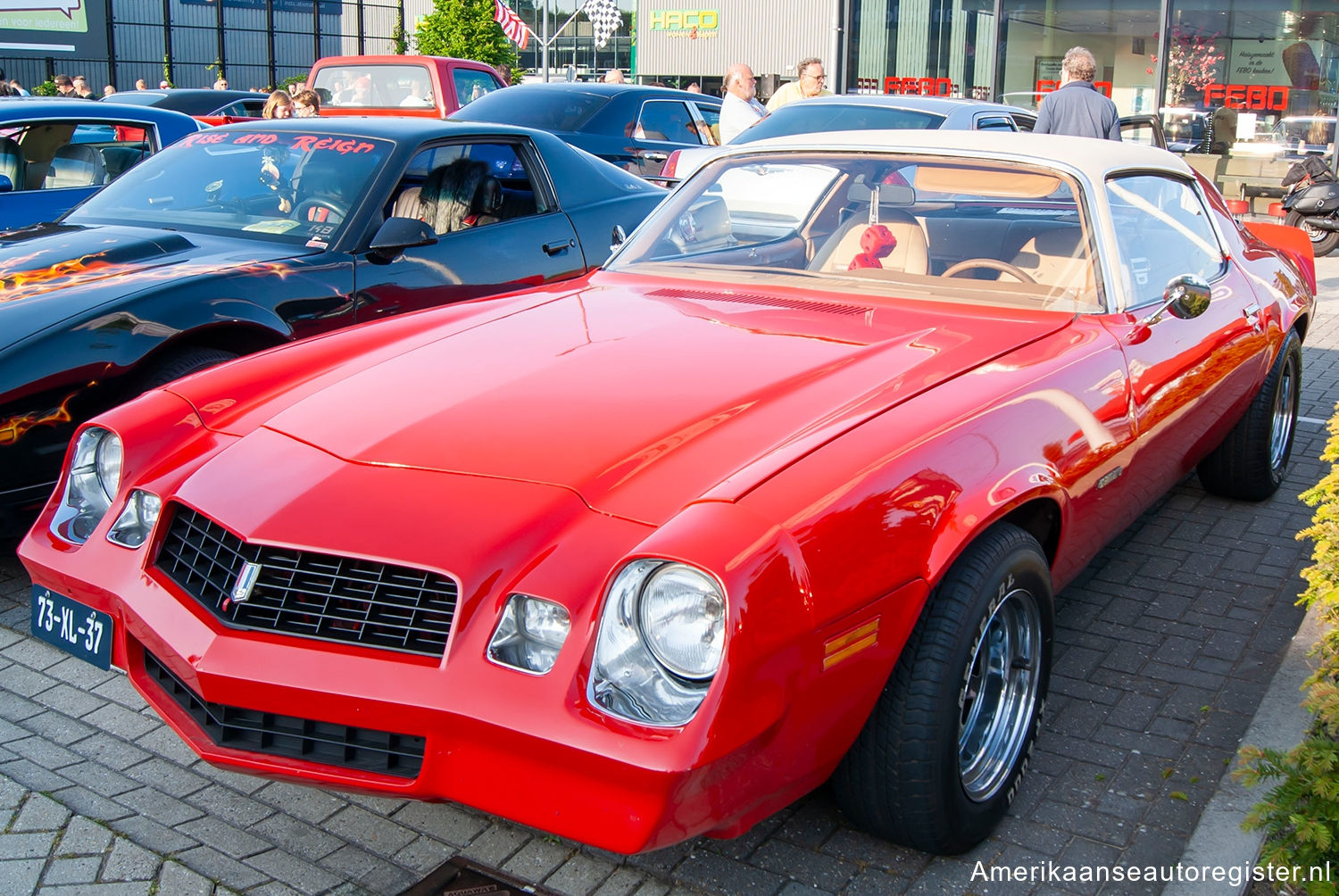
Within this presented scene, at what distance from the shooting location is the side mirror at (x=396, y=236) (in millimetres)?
4898

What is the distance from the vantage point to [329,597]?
226cm

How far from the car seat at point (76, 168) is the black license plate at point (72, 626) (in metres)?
4.90

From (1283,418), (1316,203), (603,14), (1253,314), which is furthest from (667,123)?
(603,14)

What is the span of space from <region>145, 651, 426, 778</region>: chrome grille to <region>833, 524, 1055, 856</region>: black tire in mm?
901

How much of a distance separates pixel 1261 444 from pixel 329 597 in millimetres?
3970

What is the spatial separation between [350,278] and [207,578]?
2648 millimetres

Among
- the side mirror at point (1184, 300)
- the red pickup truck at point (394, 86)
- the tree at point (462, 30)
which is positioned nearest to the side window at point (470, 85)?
the red pickup truck at point (394, 86)

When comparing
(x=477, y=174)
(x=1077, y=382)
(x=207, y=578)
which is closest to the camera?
(x=207, y=578)

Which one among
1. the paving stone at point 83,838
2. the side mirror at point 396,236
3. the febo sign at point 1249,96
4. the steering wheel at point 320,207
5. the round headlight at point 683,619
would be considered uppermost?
the febo sign at point 1249,96

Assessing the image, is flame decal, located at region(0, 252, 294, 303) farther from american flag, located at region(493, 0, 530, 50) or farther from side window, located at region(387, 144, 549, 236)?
american flag, located at region(493, 0, 530, 50)

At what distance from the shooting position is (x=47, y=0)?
26641 mm

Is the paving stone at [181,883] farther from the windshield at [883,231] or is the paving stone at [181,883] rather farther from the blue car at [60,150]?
the blue car at [60,150]

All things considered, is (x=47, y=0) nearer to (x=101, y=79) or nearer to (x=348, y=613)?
(x=101, y=79)

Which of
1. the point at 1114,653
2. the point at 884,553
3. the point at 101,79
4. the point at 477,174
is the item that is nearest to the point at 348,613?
the point at 884,553
